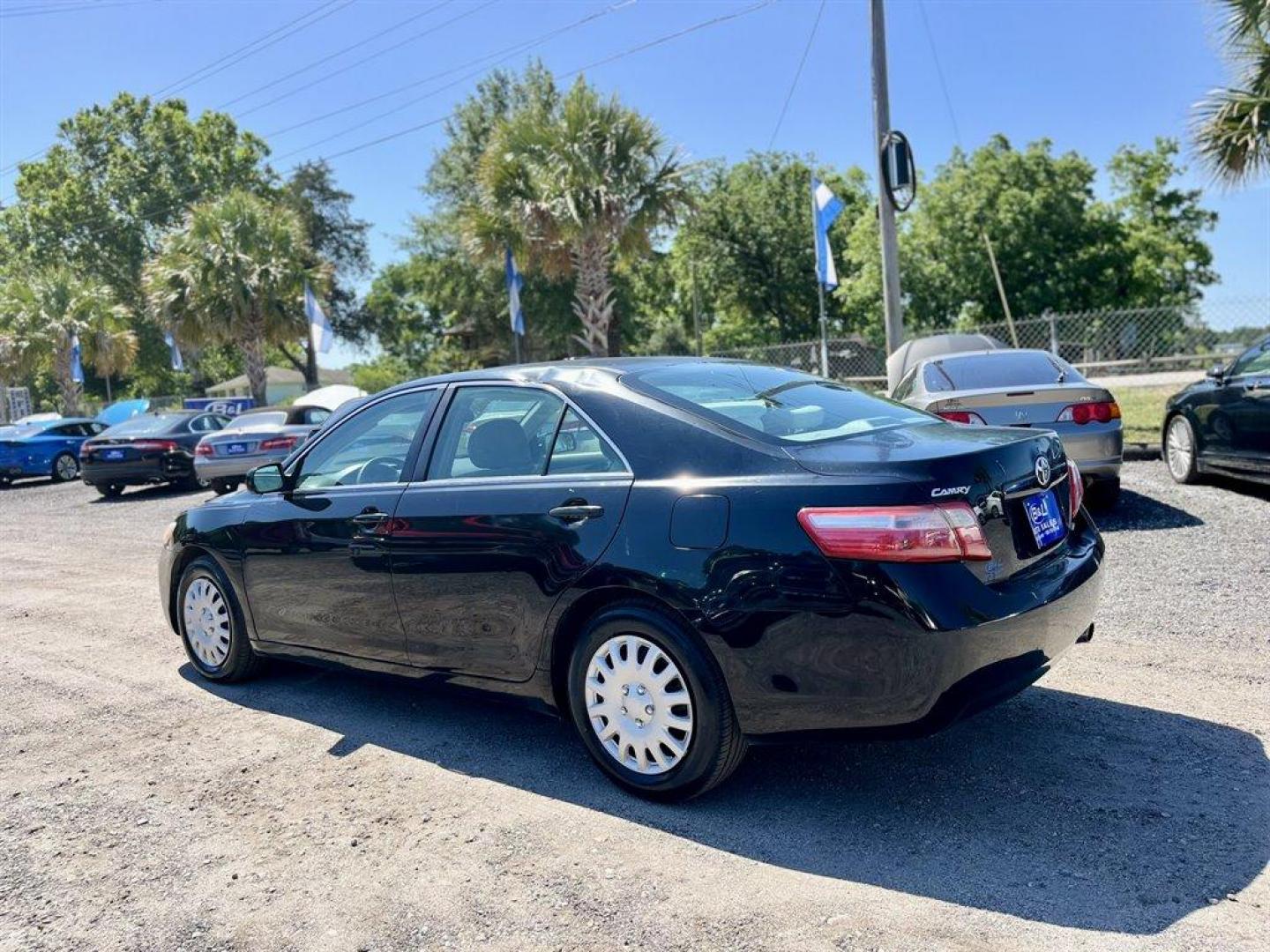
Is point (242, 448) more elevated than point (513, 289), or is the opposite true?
point (513, 289)

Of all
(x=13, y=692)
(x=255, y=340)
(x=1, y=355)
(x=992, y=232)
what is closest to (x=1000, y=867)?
(x=13, y=692)

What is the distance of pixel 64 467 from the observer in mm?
22578

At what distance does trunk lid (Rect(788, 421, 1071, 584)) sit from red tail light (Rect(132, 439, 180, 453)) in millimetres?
16472

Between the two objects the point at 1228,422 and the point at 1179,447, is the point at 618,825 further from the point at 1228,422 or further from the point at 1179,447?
the point at 1179,447

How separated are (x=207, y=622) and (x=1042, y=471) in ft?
13.7

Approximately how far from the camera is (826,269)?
54.0 feet

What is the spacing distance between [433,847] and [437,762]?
29.7 inches

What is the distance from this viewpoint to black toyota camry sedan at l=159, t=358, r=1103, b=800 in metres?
3.13

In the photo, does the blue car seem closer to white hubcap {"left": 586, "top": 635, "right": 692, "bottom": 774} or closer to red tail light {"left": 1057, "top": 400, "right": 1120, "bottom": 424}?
red tail light {"left": 1057, "top": 400, "right": 1120, "bottom": 424}

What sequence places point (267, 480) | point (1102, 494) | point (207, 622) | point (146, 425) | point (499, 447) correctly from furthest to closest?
point (146, 425) < point (1102, 494) < point (207, 622) < point (267, 480) < point (499, 447)

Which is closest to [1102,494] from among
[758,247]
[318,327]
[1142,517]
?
[1142,517]

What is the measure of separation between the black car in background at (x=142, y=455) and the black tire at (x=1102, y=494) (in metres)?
14.0

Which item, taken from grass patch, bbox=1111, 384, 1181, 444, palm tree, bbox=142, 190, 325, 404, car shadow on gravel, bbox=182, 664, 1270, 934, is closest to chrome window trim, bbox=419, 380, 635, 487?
car shadow on gravel, bbox=182, 664, 1270, 934

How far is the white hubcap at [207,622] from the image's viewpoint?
527 centimetres
